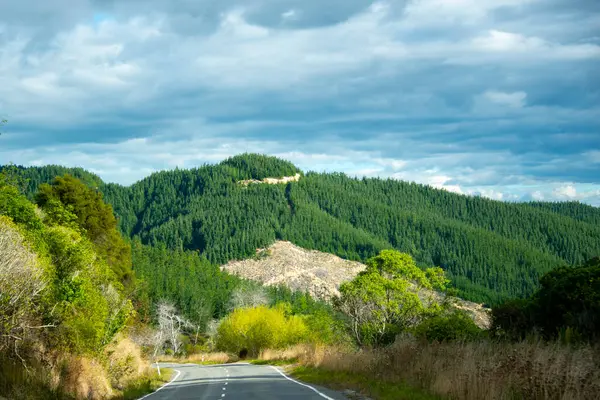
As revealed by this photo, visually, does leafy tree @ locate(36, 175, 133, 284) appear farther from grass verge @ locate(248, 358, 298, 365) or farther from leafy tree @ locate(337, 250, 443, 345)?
leafy tree @ locate(337, 250, 443, 345)

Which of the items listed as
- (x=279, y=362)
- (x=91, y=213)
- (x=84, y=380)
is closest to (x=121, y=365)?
(x=84, y=380)

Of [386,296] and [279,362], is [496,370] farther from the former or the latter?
[279,362]

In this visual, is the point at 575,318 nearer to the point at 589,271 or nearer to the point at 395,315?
the point at 589,271

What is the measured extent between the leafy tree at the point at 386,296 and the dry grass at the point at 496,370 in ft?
67.0

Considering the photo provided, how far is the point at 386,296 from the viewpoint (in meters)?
49.3

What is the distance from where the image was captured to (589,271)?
82.0 ft

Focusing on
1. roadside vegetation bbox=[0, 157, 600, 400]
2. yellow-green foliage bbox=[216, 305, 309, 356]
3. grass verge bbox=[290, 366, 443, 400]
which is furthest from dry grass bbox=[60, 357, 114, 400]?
yellow-green foliage bbox=[216, 305, 309, 356]

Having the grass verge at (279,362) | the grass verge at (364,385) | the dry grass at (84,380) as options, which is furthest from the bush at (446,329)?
the grass verge at (279,362)

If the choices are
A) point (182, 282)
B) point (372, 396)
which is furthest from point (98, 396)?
point (182, 282)

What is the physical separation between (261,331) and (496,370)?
210ft

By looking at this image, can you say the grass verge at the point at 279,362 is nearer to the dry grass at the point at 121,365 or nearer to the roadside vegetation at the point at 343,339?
the roadside vegetation at the point at 343,339

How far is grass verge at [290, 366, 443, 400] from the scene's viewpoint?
1839 cm

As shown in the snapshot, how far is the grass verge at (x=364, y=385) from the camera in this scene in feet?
60.3

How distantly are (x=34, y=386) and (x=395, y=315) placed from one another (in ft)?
106
